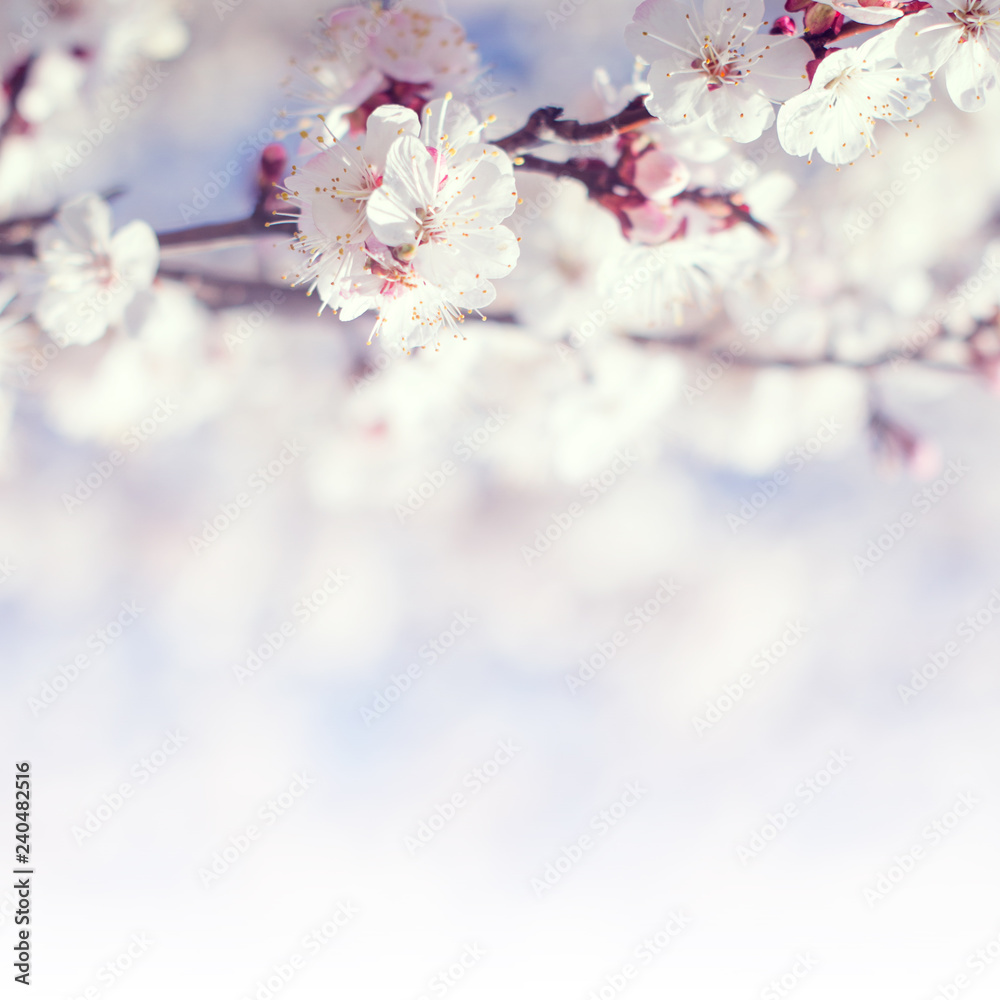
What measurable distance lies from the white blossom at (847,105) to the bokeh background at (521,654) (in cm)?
47

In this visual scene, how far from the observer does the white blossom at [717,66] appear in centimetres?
65

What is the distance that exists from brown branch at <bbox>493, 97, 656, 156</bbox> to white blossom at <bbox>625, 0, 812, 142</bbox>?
0.14 feet

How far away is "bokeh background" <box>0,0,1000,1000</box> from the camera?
46.6 inches

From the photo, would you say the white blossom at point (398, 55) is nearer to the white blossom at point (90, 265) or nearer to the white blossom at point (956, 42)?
the white blossom at point (90, 265)

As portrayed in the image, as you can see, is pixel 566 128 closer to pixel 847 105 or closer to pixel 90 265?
pixel 847 105

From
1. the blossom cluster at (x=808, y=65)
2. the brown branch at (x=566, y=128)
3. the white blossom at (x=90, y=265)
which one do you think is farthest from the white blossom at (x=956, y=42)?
the white blossom at (x=90, y=265)

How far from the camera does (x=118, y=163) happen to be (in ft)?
3.51

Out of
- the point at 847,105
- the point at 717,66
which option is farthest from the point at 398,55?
the point at 847,105

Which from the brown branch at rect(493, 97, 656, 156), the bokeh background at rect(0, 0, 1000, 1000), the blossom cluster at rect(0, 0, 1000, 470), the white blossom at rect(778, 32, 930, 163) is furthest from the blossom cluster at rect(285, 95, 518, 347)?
the bokeh background at rect(0, 0, 1000, 1000)

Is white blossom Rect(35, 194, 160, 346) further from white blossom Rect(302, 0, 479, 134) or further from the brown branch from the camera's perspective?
the brown branch

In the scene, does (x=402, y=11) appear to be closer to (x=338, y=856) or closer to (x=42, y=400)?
(x=42, y=400)

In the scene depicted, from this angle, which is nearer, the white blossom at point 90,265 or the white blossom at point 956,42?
the white blossom at point 956,42

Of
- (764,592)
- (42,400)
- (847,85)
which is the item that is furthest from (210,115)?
(764,592)

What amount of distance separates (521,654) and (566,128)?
0.84m
